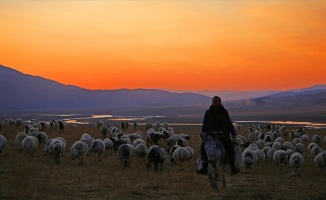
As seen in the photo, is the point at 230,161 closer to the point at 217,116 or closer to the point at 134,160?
the point at 217,116

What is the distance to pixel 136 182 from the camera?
14.4 m

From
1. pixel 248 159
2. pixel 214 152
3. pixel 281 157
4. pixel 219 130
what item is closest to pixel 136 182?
pixel 214 152

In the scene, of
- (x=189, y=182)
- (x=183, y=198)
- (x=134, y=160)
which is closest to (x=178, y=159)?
(x=134, y=160)

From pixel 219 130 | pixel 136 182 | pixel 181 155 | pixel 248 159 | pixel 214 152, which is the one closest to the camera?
pixel 214 152

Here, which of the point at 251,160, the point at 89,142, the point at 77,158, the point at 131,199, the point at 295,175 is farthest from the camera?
the point at 89,142

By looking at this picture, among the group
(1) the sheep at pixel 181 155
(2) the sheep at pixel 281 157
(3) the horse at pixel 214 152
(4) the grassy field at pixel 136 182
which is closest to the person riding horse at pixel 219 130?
(3) the horse at pixel 214 152

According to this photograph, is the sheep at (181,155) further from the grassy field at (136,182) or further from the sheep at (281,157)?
the sheep at (281,157)

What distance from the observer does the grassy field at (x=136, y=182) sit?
39.7 ft

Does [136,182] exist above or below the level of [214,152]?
below

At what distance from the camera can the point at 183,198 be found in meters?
11.7

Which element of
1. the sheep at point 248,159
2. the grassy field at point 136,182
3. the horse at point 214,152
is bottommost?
the grassy field at point 136,182

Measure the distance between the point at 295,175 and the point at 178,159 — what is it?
18.7 feet

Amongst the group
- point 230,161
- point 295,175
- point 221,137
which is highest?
point 221,137

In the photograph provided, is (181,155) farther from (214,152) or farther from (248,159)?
(214,152)
